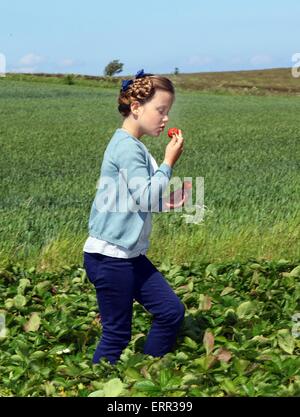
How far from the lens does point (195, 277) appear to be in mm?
7270

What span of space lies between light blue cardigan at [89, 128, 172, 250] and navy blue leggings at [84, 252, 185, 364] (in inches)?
6.2

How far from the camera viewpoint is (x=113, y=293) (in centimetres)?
484

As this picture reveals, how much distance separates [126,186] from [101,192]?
154 mm

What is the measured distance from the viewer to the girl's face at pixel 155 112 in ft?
15.7

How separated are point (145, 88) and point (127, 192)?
60 centimetres

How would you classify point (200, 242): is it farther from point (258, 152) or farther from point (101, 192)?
point (258, 152)

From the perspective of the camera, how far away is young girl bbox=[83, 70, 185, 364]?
4742 millimetres

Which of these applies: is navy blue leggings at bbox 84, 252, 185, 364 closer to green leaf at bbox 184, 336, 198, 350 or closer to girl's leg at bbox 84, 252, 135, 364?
girl's leg at bbox 84, 252, 135, 364

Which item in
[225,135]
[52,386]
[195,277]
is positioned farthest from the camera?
[225,135]

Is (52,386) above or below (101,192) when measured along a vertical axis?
below

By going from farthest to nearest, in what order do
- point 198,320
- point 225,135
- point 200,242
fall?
point 225,135 → point 200,242 → point 198,320

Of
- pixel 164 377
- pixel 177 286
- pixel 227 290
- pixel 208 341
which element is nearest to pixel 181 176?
pixel 177 286

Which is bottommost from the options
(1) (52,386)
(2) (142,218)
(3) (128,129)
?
(1) (52,386)
